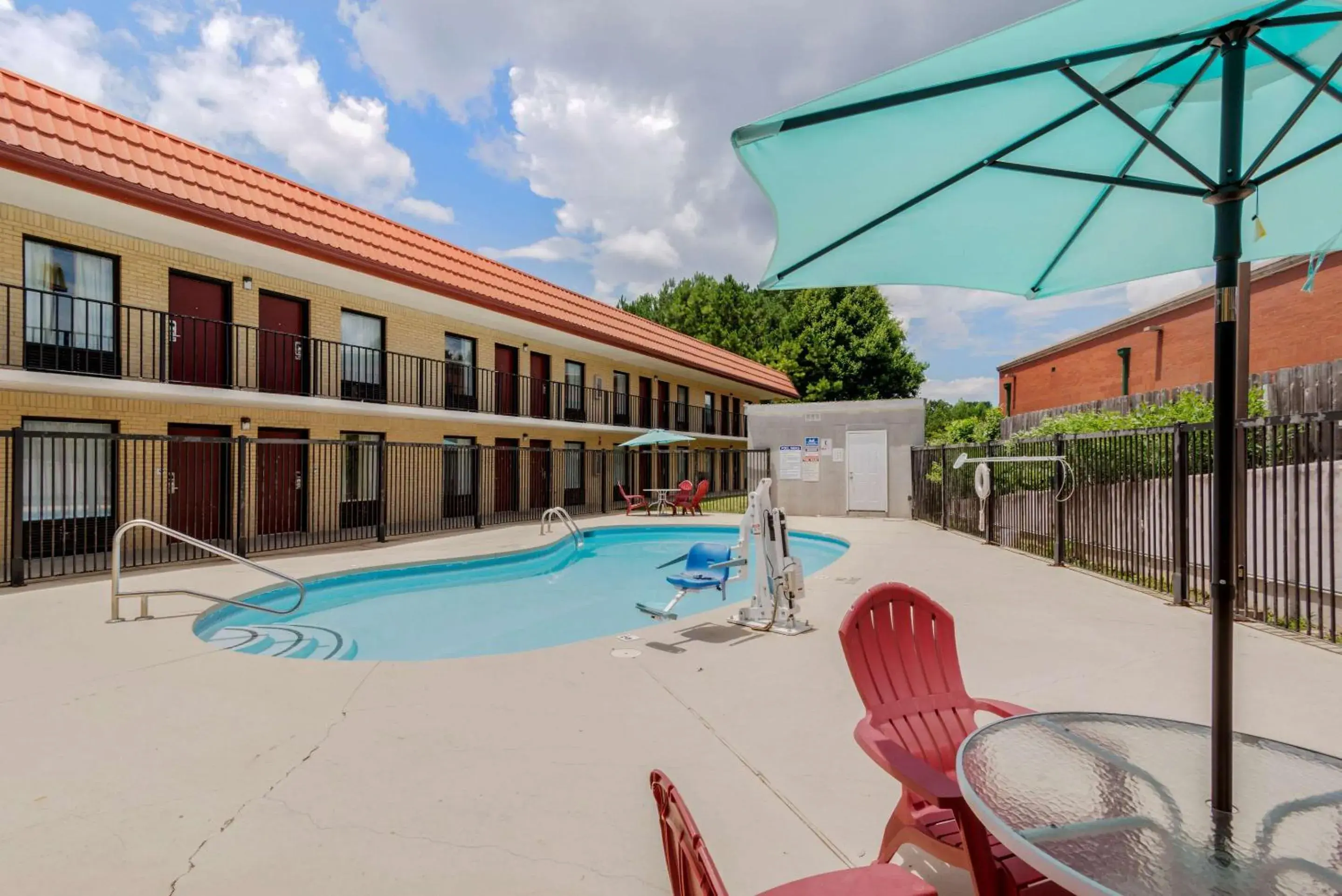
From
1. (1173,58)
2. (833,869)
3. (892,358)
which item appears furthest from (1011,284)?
(892,358)

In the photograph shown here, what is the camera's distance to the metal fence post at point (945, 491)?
45.9 feet

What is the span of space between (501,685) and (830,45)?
6435 millimetres

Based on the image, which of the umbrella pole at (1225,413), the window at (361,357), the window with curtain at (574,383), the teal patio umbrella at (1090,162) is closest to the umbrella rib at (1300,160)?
the teal patio umbrella at (1090,162)

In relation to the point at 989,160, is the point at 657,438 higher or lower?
lower

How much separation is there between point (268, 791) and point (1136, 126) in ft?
14.0

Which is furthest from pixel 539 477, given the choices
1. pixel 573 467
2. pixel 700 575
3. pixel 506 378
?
pixel 700 575

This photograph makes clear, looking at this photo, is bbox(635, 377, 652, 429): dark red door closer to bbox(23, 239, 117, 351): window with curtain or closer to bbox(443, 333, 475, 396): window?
bbox(443, 333, 475, 396): window

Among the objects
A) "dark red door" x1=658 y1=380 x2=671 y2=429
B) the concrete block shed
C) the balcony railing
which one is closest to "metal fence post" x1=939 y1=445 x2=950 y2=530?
the concrete block shed

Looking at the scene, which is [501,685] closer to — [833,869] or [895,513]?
[833,869]

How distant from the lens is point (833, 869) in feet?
7.61

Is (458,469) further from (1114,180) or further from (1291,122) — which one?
(1291,122)

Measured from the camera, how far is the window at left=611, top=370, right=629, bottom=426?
24828 millimetres

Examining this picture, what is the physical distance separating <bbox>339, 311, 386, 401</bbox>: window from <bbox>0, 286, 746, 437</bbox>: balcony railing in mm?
26

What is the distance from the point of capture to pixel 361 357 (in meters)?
15.4
